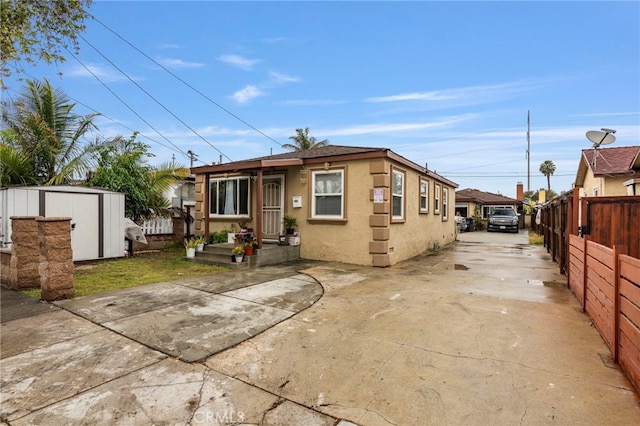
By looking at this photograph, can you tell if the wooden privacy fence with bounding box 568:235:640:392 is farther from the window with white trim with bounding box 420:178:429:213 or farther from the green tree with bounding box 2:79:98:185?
the green tree with bounding box 2:79:98:185

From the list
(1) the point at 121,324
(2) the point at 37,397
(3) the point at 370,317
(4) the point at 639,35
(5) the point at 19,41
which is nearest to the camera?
(2) the point at 37,397

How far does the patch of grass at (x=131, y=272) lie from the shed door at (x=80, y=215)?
1.48ft

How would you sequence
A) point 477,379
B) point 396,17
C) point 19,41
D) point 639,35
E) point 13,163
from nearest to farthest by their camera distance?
point 477,379, point 19,41, point 639,35, point 13,163, point 396,17

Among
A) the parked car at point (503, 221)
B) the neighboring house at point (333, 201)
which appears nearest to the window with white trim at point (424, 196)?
the neighboring house at point (333, 201)

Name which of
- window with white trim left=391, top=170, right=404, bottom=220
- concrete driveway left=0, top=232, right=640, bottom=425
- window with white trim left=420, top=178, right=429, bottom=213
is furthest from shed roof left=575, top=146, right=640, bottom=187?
concrete driveway left=0, top=232, right=640, bottom=425

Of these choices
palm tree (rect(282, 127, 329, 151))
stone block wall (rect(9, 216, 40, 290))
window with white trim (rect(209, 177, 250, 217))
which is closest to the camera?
stone block wall (rect(9, 216, 40, 290))

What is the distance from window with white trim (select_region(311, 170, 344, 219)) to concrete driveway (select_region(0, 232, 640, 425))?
155 inches

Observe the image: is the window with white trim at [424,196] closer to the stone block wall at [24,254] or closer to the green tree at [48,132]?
the stone block wall at [24,254]

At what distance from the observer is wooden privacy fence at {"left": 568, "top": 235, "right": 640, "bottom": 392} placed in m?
2.58

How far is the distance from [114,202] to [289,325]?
7791 mm

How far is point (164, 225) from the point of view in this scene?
468 inches

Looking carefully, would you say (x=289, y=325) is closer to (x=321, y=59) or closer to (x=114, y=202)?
(x=114, y=202)

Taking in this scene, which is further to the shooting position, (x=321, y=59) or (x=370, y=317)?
(x=321, y=59)

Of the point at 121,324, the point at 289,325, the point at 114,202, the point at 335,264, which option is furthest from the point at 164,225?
the point at 289,325
